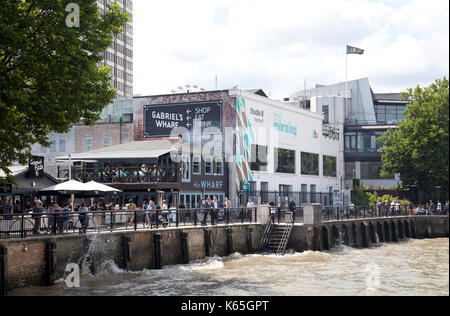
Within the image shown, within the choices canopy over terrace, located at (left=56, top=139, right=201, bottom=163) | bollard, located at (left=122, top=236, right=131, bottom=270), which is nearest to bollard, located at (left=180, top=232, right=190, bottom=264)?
bollard, located at (left=122, top=236, right=131, bottom=270)

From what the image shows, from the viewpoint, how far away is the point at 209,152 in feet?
160

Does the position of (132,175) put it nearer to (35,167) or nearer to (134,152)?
(134,152)

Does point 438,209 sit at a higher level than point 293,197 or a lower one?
lower

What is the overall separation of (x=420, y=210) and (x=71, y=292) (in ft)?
135

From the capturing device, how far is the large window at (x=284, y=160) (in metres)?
57.8

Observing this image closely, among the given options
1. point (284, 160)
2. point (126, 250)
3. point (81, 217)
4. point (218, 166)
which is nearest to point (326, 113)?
point (284, 160)

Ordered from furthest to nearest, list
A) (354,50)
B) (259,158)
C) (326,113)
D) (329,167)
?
(354,50) → (326,113) → (329,167) → (259,158)

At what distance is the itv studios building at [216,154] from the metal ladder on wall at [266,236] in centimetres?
779

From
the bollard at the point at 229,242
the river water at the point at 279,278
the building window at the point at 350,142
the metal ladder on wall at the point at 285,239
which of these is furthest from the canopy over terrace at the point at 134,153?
the building window at the point at 350,142

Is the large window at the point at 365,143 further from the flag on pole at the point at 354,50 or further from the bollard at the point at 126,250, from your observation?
the bollard at the point at 126,250

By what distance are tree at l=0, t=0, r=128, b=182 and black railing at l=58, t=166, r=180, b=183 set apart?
1867 cm

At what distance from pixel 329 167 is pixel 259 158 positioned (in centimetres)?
1743

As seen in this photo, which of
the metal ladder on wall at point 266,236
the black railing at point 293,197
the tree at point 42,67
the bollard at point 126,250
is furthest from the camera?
the black railing at point 293,197

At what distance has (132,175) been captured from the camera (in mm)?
43375
